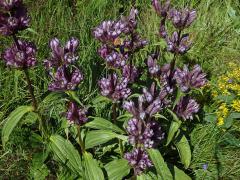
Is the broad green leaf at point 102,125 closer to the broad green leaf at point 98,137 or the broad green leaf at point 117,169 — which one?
the broad green leaf at point 98,137

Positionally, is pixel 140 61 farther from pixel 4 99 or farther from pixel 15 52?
pixel 15 52

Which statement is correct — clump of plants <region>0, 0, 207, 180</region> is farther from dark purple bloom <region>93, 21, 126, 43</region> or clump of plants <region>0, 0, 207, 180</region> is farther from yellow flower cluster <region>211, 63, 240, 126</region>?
yellow flower cluster <region>211, 63, 240, 126</region>

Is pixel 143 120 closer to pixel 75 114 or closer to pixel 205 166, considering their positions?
pixel 75 114

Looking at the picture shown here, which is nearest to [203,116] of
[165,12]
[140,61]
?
[140,61]

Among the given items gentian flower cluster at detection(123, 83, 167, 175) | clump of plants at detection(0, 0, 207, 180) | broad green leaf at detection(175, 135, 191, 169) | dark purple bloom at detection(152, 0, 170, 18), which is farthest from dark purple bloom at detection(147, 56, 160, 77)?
broad green leaf at detection(175, 135, 191, 169)

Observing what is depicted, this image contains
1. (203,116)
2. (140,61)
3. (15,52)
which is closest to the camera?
(15,52)

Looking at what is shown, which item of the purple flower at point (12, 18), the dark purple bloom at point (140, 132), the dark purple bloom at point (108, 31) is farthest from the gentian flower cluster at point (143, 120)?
the purple flower at point (12, 18)
